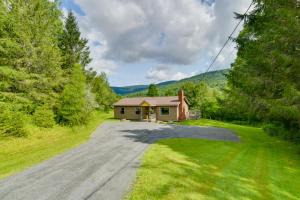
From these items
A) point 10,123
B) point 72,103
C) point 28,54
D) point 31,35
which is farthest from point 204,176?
point 31,35

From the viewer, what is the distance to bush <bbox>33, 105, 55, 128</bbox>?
2245cm

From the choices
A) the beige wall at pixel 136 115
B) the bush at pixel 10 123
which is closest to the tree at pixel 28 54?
the bush at pixel 10 123

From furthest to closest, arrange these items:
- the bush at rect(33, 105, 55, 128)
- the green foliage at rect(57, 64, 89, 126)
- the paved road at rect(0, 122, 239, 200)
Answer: the green foliage at rect(57, 64, 89, 126)
the bush at rect(33, 105, 55, 128)
the paved road at rect(0, 122, 239, 200)

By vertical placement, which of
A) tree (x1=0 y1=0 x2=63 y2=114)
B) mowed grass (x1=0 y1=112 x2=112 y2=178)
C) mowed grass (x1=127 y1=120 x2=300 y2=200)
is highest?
tree (x1=0 y1=0 x2=63 y2=114)

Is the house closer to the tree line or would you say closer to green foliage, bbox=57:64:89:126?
the tree line

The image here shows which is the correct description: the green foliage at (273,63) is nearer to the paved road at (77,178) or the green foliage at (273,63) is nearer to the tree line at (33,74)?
the paved road at (77,178)

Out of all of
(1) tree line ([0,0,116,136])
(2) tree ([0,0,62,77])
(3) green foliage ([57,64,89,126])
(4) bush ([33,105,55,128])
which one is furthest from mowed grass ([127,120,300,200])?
(2) tree ([0,0,62,77])

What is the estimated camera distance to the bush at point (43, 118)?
2245 centimetres

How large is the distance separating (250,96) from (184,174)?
35.4 ft

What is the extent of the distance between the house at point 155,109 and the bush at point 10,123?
79.0 feet

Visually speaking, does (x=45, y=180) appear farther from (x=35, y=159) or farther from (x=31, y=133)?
(x=31, y=133)

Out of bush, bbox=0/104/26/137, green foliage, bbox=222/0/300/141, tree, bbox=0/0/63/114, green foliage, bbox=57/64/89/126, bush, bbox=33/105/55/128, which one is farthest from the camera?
green foliage, bbox=57/64/89/126

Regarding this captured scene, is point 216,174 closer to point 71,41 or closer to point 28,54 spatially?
point 28,54

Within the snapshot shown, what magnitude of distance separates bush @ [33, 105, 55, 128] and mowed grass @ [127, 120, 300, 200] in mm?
12815
